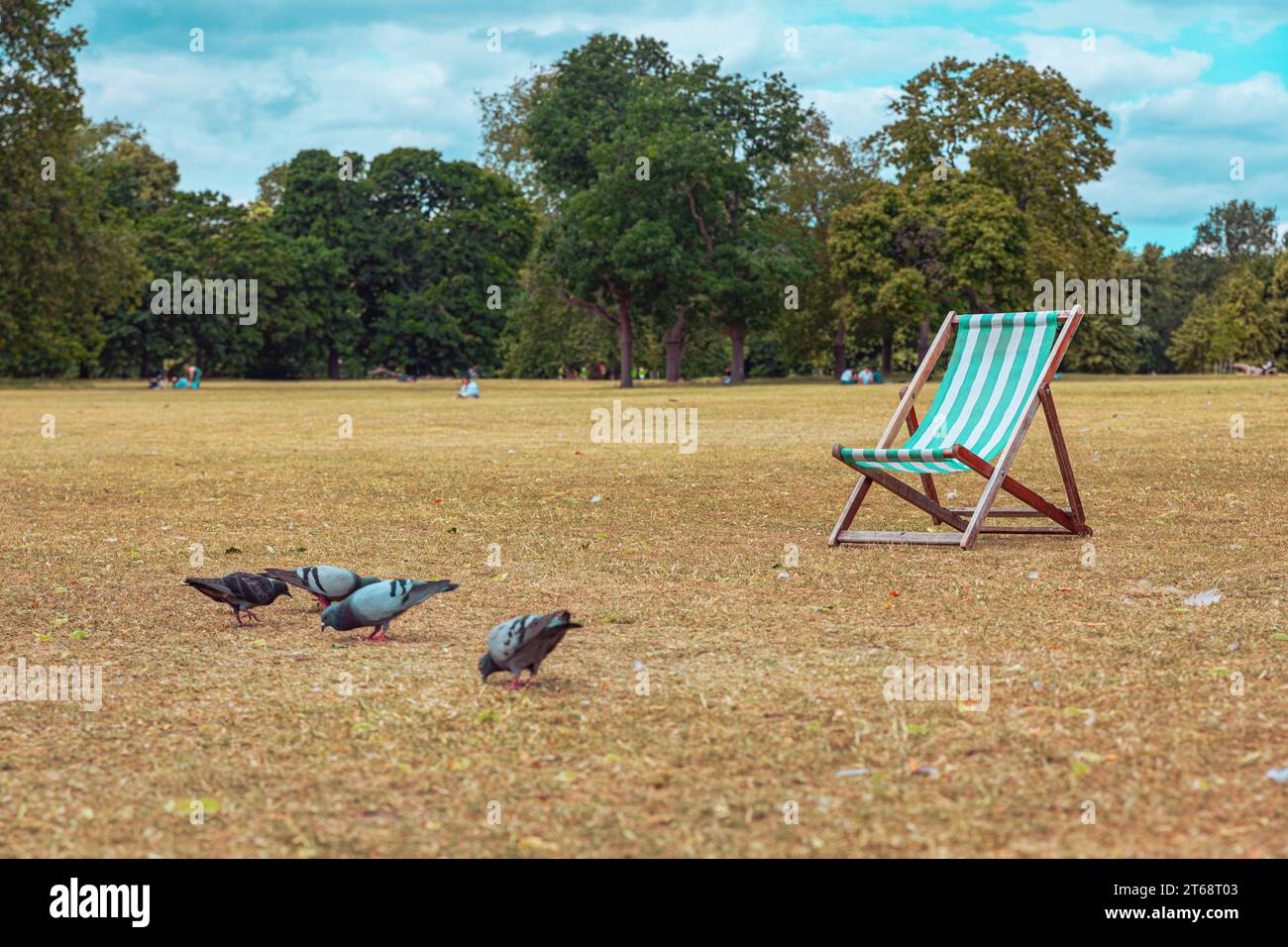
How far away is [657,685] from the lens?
5.01 metres

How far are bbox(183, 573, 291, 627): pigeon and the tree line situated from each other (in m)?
39.3

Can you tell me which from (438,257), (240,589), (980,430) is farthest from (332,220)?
(240,589)

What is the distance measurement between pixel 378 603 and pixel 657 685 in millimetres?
1327

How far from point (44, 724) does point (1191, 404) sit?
26828 millimetres

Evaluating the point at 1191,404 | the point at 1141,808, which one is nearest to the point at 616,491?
the point at 1141,808

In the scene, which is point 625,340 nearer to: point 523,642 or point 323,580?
point 323,580

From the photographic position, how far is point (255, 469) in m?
14.8

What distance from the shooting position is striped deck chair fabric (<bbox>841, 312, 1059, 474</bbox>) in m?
9.08

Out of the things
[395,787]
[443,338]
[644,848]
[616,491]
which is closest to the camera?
[644,848]

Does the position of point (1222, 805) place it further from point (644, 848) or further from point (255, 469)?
point (255, 469)

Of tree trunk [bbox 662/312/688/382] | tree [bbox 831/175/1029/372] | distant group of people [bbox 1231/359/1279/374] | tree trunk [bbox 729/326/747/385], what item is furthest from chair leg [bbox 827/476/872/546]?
distant group of people [bbox 1231/359/1279/374]

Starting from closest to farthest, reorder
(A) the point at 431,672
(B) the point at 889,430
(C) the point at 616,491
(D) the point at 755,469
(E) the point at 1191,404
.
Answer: (A) the point at 431,672, (B) the point at 889,430, (C) the point at 616,491, (D) the point at 755,469, (E) the point at 1191,404

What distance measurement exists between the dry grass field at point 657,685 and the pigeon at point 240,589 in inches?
6.1
